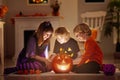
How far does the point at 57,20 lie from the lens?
639cm

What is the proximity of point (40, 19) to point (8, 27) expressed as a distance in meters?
0.98

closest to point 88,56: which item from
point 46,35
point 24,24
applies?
point 46,35

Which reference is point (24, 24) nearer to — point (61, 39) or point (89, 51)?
point (61, 39)

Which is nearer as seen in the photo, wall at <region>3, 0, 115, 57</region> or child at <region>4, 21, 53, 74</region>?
child at <region>4, 21, 53, 74</region>

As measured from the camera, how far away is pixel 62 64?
355 centimetres

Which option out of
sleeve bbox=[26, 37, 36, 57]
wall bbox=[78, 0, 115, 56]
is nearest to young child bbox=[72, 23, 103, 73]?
sleeve bbox=[26, 37, 36, 57]

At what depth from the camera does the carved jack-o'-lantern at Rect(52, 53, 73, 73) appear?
3.55 m

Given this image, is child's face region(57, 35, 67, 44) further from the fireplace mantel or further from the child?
the fireplace mantel

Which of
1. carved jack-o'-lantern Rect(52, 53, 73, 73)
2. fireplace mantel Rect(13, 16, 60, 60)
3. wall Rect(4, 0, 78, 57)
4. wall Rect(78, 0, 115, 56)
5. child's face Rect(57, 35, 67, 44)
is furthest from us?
wall Rect(78, 0, 115, 56)

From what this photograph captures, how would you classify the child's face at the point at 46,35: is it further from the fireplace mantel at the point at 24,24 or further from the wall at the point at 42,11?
the wall at the point at 42,11

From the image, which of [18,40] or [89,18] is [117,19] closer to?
[89,18]

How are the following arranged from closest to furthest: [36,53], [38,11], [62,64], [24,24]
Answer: [62,64] → [36,53] → [24,24] → [38,11]

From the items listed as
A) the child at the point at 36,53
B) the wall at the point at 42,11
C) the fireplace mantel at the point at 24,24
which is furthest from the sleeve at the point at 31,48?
the wall at the point at 42,11

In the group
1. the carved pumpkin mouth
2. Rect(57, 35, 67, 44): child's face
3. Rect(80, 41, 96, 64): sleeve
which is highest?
Rect(57, 35, 67, 44): child's face
